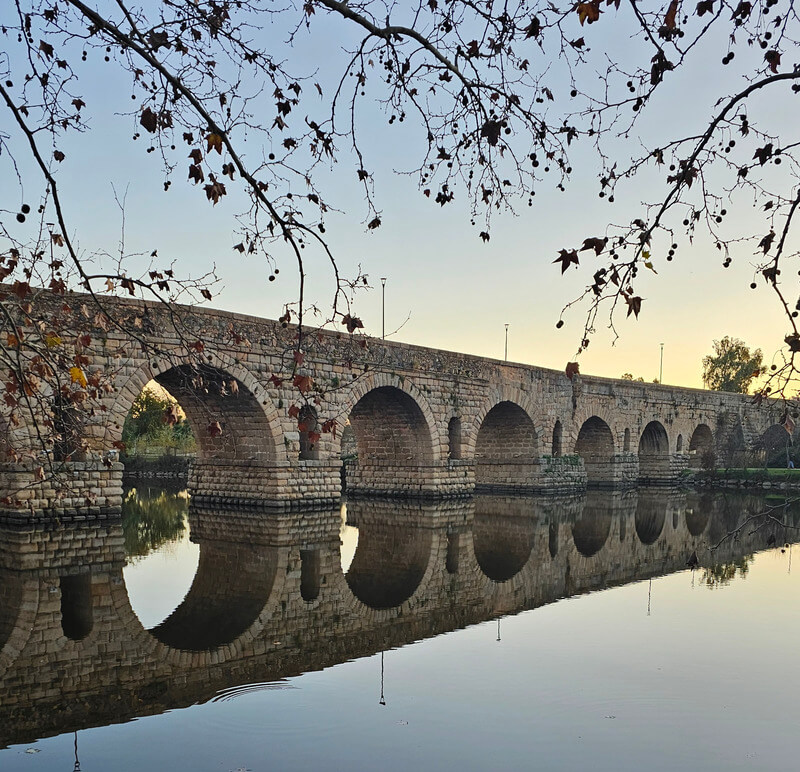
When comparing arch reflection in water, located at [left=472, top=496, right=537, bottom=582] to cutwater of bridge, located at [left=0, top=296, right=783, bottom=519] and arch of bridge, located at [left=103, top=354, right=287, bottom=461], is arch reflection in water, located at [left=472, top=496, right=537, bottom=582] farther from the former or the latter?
arch of bridge, located at [left=103, top=354, right=287, bottom=461]

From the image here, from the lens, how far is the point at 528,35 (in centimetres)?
356

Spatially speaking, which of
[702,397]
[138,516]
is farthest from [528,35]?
[702,397]

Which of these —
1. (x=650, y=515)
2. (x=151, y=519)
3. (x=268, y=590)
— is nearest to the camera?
(x=268, y=590)

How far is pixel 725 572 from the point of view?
14.0 meters

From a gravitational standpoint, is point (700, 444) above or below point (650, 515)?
above

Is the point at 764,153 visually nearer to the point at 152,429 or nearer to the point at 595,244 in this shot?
the point at 595,244

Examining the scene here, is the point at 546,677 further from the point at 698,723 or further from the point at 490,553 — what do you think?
the point at 490,553

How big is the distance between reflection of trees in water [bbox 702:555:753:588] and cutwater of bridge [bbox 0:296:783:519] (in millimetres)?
2926

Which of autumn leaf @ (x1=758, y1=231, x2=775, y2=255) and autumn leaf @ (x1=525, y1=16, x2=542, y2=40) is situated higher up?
Result: autumn leaf @ (x1=525, y1=16, x2=542, y2=40)

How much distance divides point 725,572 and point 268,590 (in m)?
8.07

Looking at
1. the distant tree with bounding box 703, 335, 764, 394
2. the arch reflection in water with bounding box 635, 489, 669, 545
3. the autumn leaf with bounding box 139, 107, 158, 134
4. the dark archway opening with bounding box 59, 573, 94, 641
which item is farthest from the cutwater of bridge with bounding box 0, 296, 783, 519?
the distant tree with bounding box 703, 335, 764, 394

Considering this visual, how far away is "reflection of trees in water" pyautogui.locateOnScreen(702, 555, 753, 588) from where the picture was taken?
1304 centimetres

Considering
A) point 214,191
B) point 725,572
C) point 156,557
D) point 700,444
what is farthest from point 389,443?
point 700,444

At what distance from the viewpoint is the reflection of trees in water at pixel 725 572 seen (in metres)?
13.0
